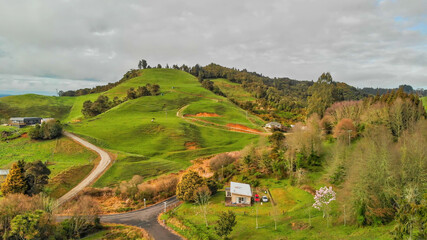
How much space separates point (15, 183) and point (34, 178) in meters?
2.93

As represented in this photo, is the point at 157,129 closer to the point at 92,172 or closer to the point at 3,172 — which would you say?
the point at 92,172

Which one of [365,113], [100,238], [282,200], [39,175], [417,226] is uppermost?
[365,113]

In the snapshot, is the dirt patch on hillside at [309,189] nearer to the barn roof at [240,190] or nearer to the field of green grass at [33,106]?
the barn roof at [240,190]

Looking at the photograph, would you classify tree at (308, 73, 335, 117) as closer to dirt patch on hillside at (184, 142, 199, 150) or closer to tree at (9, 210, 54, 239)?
dirt patch on hillside at (184, 142, 199, 150)

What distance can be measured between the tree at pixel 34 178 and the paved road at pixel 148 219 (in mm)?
13392

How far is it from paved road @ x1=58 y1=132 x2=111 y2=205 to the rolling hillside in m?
2.17

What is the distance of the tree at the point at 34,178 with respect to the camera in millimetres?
43347

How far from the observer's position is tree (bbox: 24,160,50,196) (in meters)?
43.3

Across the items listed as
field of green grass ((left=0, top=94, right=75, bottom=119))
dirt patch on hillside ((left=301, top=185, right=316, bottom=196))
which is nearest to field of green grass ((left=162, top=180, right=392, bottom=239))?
dirt patch on hillside ((left=301, top=185, right=316, bottom=196))

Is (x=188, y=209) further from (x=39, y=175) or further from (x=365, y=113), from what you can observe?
(x=365, y=113)

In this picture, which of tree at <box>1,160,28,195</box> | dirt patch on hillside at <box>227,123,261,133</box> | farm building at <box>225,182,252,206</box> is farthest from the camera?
dirt patch on hillside at <box>227,123,261,133</box>

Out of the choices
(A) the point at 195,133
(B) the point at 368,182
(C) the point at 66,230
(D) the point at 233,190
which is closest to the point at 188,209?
(D) the point at 233,190

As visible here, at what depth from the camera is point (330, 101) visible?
300 ft

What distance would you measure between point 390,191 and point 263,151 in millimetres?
31823
